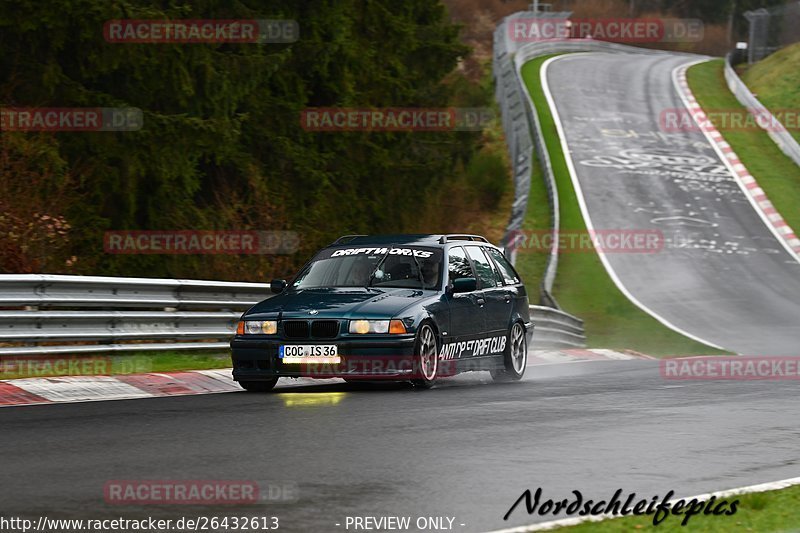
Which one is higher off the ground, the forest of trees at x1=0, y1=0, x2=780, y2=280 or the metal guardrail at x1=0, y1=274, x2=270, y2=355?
the forest of trees at x1=0, y1=0, x2=780, y2=280

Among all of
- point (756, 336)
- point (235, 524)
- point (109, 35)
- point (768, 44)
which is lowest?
point (756, 336)

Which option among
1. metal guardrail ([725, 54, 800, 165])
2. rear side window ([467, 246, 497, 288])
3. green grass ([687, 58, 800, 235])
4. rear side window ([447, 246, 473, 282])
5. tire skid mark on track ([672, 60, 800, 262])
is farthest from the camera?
metal guardrail ([725, 54, 800, 165])

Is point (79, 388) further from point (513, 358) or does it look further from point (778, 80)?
point (778, 80)

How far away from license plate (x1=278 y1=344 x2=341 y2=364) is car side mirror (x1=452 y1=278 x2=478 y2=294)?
1737mm

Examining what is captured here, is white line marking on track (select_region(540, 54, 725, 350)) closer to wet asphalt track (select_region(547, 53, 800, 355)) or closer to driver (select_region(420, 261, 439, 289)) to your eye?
wet asphalt track (select_region(547, 53, 800, 355))

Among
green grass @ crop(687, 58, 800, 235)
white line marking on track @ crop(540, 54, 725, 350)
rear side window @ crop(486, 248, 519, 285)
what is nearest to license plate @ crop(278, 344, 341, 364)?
rear side window @ crop(486, 248, 519, 285)

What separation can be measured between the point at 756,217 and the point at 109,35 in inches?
1033

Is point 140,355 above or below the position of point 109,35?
below

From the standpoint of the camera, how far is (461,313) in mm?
13781

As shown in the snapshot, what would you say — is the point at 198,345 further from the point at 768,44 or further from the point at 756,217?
the point at 768,44

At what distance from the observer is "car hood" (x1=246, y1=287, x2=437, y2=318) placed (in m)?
12.5

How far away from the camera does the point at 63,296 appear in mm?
13398

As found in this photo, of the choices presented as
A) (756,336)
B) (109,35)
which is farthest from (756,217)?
(109,35)

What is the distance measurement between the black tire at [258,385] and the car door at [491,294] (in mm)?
2723
